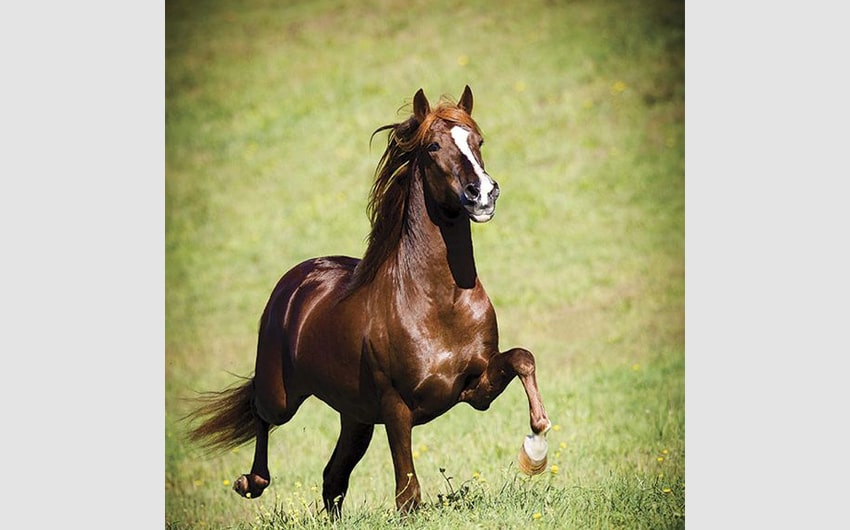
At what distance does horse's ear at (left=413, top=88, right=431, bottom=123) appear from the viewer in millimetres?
7363

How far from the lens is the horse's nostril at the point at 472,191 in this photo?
23.1 feet

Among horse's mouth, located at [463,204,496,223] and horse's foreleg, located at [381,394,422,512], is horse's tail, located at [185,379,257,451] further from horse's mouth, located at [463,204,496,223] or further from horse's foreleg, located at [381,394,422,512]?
horse's mouth, located at [463,204,496,223]

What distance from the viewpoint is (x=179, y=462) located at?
962cm

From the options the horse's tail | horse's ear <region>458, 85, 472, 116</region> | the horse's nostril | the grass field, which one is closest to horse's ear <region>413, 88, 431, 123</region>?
horse's ear <region>458, 85, 472, 116</region>

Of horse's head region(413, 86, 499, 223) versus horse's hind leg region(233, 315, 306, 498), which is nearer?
horse's head region(413, 86, 499, 223)

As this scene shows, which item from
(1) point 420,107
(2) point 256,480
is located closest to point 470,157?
(1) point 420,107

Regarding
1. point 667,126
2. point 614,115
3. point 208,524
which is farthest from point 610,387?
point 208,524

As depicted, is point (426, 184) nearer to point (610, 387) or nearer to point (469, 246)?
point (469, 246)

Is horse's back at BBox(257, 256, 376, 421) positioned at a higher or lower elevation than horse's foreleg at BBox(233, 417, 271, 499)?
higher

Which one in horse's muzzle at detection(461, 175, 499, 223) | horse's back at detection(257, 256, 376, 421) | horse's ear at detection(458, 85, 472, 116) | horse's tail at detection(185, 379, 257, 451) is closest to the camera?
horse's muzzle at detection(461, 175, 499, 223)

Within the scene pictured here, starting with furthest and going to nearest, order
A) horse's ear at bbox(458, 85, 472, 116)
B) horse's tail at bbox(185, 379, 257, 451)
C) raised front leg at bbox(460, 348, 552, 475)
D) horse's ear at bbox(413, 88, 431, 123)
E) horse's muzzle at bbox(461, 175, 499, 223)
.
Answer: horse's tail at bbox(185, 379, 257, 451)
horse's ear at bbox(458, 85, 472, 116)
horse's ear at bbox(413, 88, 431, 123)
raised front leg at bbox(460, 348, 552, 475)
horse's muzzle at bbox(461, 175, 499, 223)

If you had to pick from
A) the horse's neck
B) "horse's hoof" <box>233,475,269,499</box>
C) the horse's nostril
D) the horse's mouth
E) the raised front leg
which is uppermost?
the horse's nostril

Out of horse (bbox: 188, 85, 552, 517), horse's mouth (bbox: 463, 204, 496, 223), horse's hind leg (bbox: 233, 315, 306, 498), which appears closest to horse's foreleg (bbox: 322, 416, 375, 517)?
horse's hind leg (bbox: 233, 315, 306, 498)

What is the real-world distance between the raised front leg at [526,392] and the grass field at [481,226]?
1.25ft
